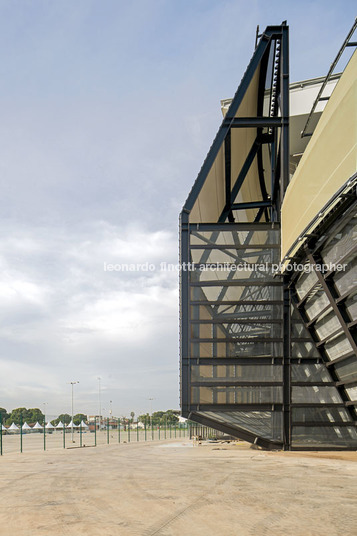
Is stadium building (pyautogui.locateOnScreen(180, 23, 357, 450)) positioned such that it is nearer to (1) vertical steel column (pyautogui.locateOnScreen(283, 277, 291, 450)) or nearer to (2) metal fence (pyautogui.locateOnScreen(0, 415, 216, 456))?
(1) vertical steel column (pyautogui.locateOnScreen(283, 277, 291, 450))

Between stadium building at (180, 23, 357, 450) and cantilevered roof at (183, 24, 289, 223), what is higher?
cantilevered roof at (183, 24, 289, 223)

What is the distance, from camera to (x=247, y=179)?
27.3 metres

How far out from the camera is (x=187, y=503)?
334 inches

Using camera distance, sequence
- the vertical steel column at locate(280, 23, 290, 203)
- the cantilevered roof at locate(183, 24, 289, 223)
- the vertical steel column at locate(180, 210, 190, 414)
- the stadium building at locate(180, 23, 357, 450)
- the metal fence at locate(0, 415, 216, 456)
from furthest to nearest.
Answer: the metal fence at locate(0, 415, 216, 456)
the vertical steel column at locate(280, 23, 290, 203)
the cantilevered roof at locate(183, 24, 289, 223)
the vertical steel column at locate(180, 210, 190, 414)
the stadium building at locate(180, 23, 357, 450)

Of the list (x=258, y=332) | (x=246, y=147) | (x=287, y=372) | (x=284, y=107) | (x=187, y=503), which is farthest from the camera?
(x=246, y=147)

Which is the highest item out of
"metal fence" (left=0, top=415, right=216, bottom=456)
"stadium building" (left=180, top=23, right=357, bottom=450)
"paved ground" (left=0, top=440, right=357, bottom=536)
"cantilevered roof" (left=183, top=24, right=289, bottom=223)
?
"cantilevered roof" (left=183, top=24, right=289, bottom=223)

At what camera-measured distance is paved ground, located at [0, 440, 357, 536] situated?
21.7 feet

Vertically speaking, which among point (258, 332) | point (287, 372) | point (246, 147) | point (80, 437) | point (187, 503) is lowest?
point (80, 437)

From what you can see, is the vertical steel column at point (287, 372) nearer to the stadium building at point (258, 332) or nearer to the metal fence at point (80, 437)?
the stadium building at point (258, 332)

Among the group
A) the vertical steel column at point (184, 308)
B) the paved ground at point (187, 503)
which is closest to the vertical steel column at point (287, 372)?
the vertical steel column at point (184, 308)

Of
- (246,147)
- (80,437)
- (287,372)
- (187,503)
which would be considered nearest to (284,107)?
Result: (246,147)

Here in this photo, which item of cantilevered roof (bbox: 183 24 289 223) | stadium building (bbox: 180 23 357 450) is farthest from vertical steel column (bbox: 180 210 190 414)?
cantilevered roof (bbox: 183 24 289 223)

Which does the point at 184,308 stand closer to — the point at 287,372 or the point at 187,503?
the point at 287,372

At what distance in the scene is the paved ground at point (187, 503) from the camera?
6.63 metres
